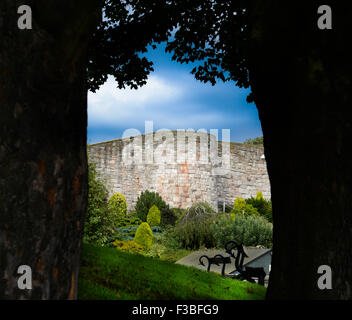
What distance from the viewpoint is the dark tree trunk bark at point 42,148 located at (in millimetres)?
2066

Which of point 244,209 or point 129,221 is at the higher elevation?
point 244,209

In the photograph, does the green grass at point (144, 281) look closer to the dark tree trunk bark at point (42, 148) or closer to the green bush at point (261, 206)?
the dark tree trunk bark at point (42, 148)

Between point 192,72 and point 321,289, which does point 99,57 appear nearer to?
point 192,72

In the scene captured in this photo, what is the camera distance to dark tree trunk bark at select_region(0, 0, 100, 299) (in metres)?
2.07

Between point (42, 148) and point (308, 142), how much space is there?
186 centimetres

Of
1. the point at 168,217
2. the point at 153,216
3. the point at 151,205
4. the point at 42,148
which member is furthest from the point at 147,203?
the point at 42,148

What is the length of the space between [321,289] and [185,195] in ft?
63.0

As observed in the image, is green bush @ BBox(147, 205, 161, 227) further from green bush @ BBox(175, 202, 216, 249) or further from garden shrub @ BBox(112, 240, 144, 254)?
garden shrub @ BBox(112, 240, 144, 254)

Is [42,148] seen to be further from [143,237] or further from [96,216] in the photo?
[143,237]

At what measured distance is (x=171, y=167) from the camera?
→ 73.6 feet

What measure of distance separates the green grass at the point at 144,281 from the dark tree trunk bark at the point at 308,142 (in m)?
2.41

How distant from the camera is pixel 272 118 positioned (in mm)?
3201

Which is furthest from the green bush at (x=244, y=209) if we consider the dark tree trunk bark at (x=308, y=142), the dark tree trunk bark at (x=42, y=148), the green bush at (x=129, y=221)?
the dark tree trunk bark at (x=42, y=148)

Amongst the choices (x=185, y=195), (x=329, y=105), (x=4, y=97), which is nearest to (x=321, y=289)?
(x=329, y=105)
